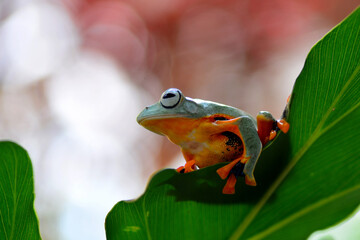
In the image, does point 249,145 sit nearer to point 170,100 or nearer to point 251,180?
point 251,180

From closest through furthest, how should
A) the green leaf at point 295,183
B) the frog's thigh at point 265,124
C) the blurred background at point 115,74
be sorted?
the green leaf at point 295,183 < the frog's thigh at point 265,124 < the blurred background at point 115,74

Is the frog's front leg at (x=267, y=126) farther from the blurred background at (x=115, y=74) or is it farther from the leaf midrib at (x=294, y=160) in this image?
the blurred background at (x=115, y=74)

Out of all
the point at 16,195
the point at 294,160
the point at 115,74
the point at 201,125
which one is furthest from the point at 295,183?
the point at 115,74

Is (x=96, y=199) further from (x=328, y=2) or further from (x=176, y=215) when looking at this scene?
(x=176, y=215)

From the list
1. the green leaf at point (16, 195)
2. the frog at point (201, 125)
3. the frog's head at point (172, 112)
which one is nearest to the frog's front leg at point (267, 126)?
the frog at point (201, 125)

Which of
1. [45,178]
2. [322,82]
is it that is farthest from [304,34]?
[322,82]

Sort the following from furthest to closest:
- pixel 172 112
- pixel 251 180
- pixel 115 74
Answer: pixel 115 74 → pixel 172 112 → pixel 251 180
